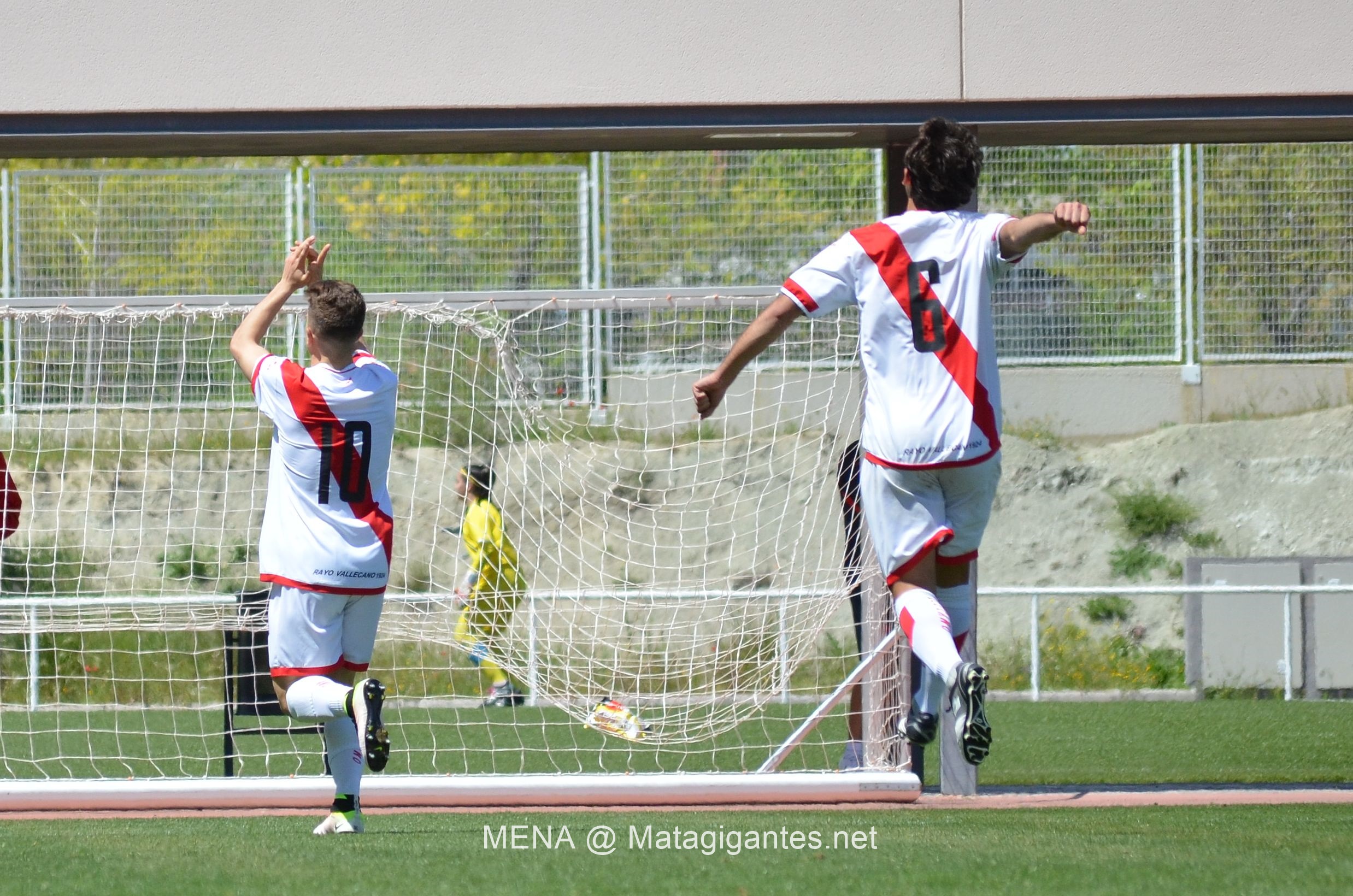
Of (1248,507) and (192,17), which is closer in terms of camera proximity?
(192,17)

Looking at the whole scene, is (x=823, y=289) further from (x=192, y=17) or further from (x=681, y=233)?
(x=681, y=233)

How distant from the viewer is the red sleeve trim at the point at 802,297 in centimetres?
503

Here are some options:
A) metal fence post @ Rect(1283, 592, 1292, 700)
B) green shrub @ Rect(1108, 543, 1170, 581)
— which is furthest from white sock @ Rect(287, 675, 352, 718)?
green shrub @ Rect(1108, 543, 1170, 581)

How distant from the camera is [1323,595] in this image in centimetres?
1391

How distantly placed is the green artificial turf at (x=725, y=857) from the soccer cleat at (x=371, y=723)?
1.00 ft

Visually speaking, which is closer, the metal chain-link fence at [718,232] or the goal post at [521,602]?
the goal post at [521,602]

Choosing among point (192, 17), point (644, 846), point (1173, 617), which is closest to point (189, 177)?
point (192, 17)

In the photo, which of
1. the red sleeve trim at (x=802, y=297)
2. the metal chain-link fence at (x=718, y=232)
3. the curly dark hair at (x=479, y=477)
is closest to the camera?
the red sleeve trim at (x=802, y=297)

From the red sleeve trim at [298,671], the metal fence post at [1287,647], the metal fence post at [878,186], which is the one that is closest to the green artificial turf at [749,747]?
the metal fence post at [1287,647]

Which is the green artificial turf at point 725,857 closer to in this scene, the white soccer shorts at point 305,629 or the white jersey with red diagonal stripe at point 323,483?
the white soccer shorts at point 305,629

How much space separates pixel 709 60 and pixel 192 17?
97.3 inches

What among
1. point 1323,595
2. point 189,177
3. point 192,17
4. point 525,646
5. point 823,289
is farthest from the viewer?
point 189,177

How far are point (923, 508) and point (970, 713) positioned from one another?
745 mm

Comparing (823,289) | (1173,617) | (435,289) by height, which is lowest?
(1173,617)
